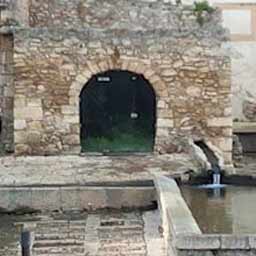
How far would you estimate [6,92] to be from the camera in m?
14.0

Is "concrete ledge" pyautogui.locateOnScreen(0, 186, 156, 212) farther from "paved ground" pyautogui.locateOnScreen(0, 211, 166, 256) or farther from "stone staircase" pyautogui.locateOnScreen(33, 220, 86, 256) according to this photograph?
"stone staircase" pyautogui.locateOnScreen(33, 220, 86, 256)

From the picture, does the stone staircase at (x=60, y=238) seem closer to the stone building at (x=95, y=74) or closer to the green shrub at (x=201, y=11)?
the stone building at (x=95, y=74)

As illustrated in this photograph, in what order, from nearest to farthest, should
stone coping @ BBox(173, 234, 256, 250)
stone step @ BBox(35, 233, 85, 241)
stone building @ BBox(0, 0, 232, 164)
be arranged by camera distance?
stone coping @ BBox(173, 234, 256, 250), stone step @ BBox(35, 233, 85, 241), stone building @ BBox(0, 0, 232, 164)

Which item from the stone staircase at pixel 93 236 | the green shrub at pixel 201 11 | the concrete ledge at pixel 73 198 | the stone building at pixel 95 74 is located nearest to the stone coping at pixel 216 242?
the stone staircase at pixel 93 236

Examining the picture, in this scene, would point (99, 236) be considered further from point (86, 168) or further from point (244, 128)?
point (244, 128)

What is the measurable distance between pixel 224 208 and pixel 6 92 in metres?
5.96

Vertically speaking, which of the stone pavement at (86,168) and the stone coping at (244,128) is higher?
the stone coping at (244,128)

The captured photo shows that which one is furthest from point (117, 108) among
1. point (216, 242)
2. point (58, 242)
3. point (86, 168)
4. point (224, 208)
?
point (216, 242)

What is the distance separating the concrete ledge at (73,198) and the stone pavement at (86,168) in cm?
42

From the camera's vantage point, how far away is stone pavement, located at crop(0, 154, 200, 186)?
10.3m

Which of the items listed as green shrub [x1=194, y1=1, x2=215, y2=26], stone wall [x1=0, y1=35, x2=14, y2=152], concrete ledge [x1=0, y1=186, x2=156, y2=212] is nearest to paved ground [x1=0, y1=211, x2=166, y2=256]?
concrete ledge [x1=0, y1=186, x2=156, y2=212]

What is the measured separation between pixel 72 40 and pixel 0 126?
79.5 inches

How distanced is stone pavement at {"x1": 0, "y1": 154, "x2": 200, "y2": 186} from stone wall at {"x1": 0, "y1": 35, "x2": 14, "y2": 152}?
2.70 feet

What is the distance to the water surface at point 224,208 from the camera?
315 inches
